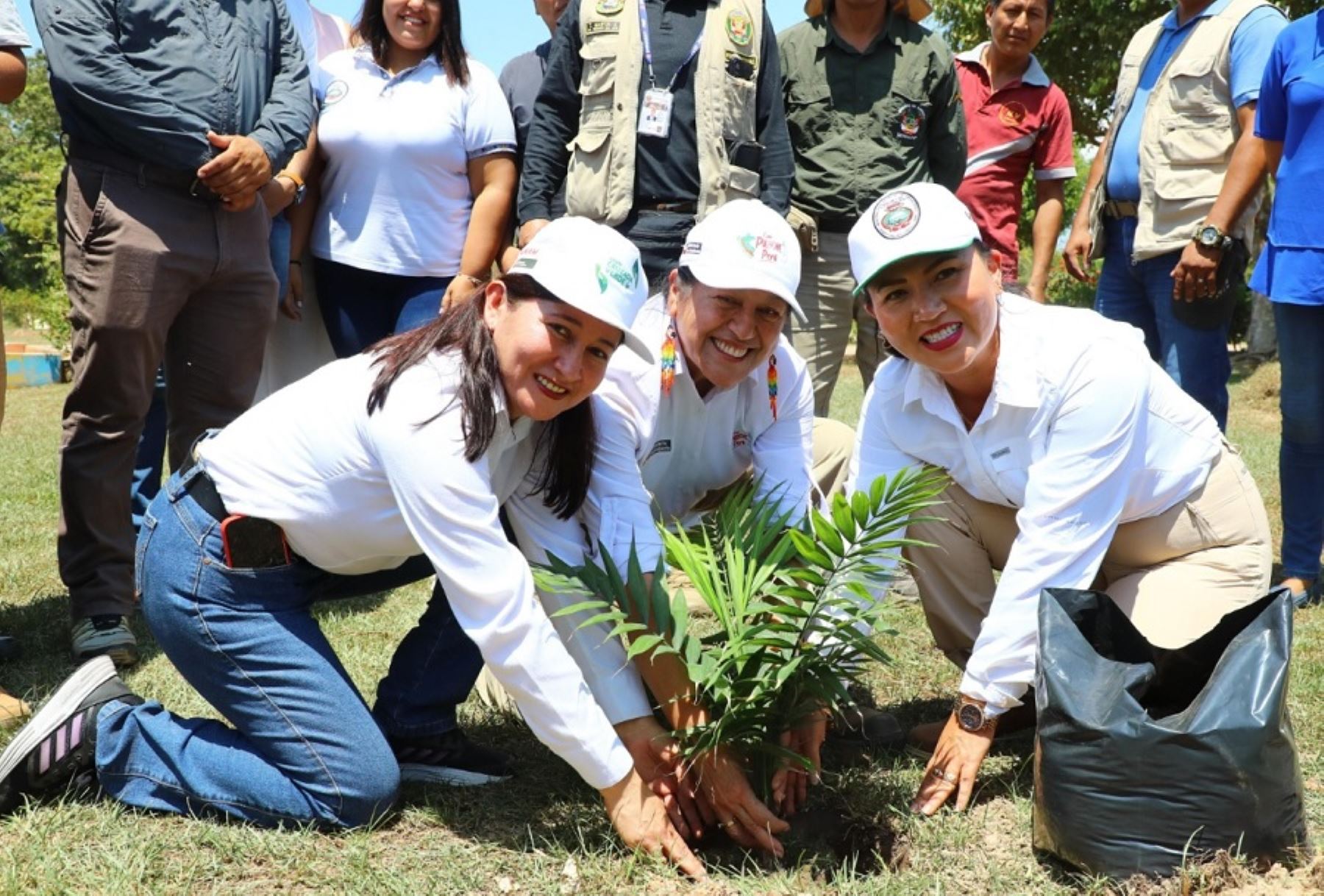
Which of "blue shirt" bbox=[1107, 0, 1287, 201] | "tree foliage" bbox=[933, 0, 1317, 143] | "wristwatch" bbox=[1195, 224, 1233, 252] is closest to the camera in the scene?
"wristwatch" bbox=[1195, 224, 1233, 252]

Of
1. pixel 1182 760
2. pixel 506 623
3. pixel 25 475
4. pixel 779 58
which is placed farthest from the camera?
pixel 25 475

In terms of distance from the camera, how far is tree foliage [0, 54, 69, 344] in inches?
988

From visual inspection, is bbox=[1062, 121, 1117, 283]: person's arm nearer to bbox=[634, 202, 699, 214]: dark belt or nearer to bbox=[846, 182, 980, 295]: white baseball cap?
bbox=[634, 202, 699, 214]: dark belt

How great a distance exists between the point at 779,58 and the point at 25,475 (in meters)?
5.39

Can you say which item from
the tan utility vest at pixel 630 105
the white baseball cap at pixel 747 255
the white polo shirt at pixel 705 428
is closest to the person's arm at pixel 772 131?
the tan utility vest at pixel 630 105

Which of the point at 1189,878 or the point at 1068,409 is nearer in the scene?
the point at 1189,878

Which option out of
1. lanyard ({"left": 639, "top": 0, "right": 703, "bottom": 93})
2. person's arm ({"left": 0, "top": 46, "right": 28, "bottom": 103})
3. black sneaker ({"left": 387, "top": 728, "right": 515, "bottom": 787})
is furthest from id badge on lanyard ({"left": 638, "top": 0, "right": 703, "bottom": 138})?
black sneaker ({"left": 387, "top": 728, "right": 515, "bottom": 787})

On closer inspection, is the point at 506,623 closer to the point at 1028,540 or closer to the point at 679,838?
the point at 679,838

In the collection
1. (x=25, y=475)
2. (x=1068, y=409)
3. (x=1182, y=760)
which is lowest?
(x=25, y=475)

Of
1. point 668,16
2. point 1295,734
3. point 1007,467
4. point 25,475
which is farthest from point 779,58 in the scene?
point 25,475

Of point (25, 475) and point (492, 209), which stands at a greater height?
point (492, 209)

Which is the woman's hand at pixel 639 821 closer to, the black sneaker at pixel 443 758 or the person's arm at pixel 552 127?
the black sneaker at pixel 443 758

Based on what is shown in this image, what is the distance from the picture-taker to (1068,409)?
2.96m

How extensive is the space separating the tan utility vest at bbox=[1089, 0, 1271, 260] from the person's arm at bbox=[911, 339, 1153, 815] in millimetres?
2197
